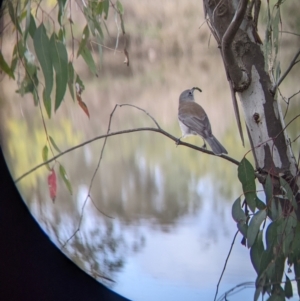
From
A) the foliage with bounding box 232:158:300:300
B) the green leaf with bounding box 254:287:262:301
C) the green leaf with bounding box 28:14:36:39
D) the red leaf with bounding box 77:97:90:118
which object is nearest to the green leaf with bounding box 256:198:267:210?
the foliage with bounding box 232:158:300:300

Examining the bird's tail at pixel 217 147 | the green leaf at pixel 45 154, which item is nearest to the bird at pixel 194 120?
the bird's tail at pixel 217 147

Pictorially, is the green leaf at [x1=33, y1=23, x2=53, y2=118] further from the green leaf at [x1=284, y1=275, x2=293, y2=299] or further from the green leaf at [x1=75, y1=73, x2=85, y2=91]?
the green leaf at [x1=284, y1=275, x2=293, y2=299]

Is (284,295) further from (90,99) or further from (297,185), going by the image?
(90,99)

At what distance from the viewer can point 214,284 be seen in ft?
2.45

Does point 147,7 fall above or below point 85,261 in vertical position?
above

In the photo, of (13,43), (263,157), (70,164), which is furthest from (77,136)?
(263,157)

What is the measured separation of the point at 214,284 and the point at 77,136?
0.28 meters

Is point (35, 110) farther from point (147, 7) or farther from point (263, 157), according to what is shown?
point (263, 157)

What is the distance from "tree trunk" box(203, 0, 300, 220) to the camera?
673 mm

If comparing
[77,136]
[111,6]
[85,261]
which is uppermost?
[111,6]

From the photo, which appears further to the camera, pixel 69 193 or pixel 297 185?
pixel 69 193

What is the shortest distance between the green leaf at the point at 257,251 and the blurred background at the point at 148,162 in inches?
1.3

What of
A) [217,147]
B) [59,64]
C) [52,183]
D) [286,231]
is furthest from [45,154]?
[286,231]

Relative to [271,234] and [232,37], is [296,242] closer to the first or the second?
[271,234]
